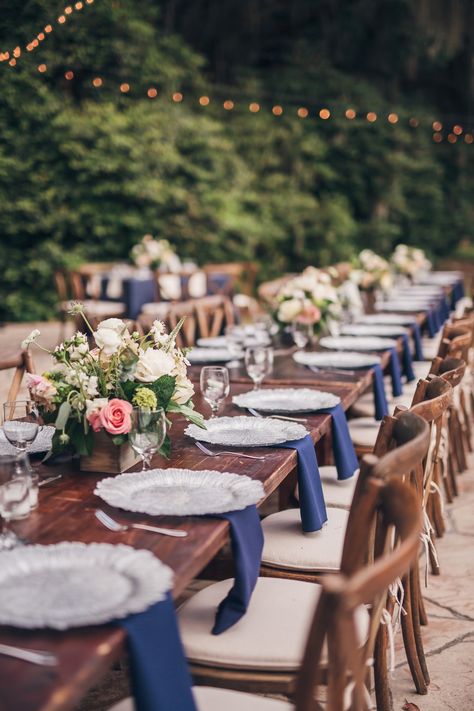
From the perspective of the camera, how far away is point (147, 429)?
199cm

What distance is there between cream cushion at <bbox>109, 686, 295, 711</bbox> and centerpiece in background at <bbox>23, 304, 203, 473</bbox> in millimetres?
651

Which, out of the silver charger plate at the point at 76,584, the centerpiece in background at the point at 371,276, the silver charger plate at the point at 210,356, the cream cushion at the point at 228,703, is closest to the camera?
the silver charger plate at the point at 76,584

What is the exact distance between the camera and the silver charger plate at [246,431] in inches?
93.5

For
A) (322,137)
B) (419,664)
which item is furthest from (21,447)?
(322,137)

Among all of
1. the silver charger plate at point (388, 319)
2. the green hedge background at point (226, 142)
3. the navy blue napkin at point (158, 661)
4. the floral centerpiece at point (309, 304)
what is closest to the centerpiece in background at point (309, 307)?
the floral centerpiece at point (309, 304)

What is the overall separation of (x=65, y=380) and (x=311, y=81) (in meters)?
15.7

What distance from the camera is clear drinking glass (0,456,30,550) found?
5.27ft

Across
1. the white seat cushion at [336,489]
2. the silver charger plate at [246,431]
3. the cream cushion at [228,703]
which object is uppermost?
the silver charger plate at [246,431]

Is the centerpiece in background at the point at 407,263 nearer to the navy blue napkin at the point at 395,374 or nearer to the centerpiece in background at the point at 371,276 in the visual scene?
the centerpiece in background at the point at 371,276

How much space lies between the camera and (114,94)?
1246 centimetres

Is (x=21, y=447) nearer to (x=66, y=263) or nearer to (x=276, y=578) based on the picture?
(x=276, y=578)

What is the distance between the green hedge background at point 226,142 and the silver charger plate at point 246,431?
4644mm

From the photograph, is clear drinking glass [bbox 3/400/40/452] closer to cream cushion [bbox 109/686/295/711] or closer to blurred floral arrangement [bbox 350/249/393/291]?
cream cushion [bbox 109/686/295/711]

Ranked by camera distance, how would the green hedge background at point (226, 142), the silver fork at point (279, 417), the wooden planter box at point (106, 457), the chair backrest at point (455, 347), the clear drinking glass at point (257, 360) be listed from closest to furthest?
1. the wooden planter box at point (106, 457)
2. the silver fork at point (279, 417)
3. the clear drinking glass at point (257, 360)
4. the chair backrest at point (455, 347)
5. the green hedge background at point (226, 142)
